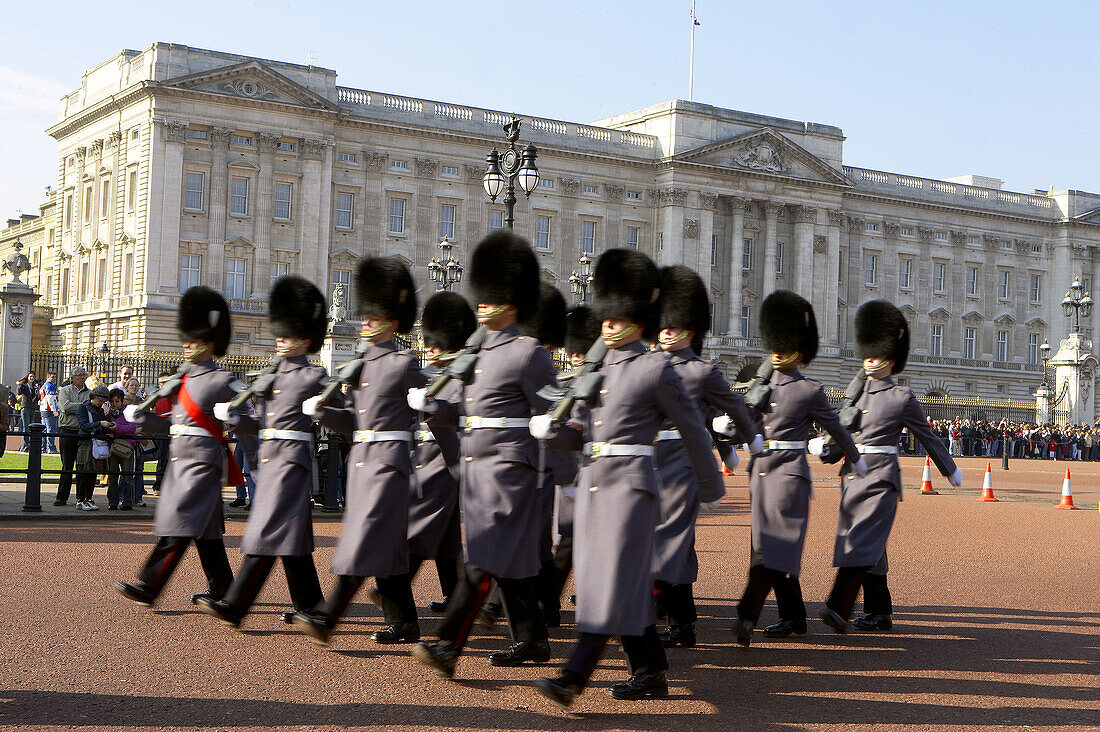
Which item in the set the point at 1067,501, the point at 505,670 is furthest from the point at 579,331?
the point at 1067,501

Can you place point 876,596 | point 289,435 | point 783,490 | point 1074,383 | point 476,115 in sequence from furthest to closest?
point 476,115, point 1074,383, point 876,596, point 783,490, point 289,435

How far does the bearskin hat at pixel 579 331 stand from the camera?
324 inches

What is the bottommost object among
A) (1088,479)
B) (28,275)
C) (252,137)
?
(1088,479)

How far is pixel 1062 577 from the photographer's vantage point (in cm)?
1012

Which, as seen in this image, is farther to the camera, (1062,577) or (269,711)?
(1062,577)

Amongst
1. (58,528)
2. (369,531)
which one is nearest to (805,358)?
(369,531)

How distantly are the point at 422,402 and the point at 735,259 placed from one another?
5333 cm

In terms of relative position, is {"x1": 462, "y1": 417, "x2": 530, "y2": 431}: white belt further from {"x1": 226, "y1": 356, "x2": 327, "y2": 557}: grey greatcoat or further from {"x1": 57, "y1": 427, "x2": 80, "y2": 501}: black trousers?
{"x1": 57, "y1": 427, "x2": 80, "y2": 501}: black trousers

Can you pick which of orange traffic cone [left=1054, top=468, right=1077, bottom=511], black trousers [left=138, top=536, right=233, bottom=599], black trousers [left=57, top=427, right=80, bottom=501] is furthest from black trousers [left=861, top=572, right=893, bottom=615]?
orange traffic cone [left=1054, top=468, right=1077, bottom=511]

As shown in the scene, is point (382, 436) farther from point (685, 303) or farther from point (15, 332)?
point (15, 332)

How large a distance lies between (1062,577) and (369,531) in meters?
6.29

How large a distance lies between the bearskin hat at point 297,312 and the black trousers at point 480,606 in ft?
6.55

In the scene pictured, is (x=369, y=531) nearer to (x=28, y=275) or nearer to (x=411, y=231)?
(x=411, y=231)

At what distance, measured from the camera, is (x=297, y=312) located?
7312mm
